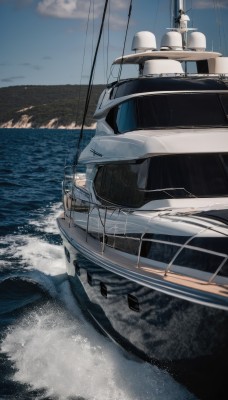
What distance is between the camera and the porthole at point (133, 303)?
6.23 meters

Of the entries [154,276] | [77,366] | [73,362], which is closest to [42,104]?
[73,362]

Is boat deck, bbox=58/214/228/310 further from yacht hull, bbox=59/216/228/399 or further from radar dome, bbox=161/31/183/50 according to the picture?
radar dome, bbox=161/31/183/50

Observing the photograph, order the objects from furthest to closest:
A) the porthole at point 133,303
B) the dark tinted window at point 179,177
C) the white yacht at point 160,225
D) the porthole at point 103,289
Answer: the dark tinted window at point 179,177 < the porthole at point 103,289 < the porthole at point 133,303 < the white yacht at point 160,225

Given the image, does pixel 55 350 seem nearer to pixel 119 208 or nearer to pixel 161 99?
pixel 119 208

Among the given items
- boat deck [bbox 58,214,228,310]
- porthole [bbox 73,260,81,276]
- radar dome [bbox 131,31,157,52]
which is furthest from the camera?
radar dome [bbox 131,31,157,52]

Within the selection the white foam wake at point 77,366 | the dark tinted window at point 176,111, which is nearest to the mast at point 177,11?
the dark tinted window at point 176,111

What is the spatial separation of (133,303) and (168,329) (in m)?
0.68

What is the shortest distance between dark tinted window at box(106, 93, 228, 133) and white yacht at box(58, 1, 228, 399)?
0.05 ft

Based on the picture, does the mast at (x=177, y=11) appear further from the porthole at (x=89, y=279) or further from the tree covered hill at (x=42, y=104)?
the tree covered hill at (x=42, y=104)

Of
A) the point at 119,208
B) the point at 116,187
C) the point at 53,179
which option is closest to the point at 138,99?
the point at 116,187

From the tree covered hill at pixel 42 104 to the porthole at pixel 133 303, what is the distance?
12606cm

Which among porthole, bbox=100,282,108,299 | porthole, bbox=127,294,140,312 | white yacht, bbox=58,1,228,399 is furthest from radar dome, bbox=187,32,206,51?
porthole, bbox=127,294,140,312

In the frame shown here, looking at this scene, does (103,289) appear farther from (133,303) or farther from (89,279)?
(133,303)

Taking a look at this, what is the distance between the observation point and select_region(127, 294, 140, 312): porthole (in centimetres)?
623
